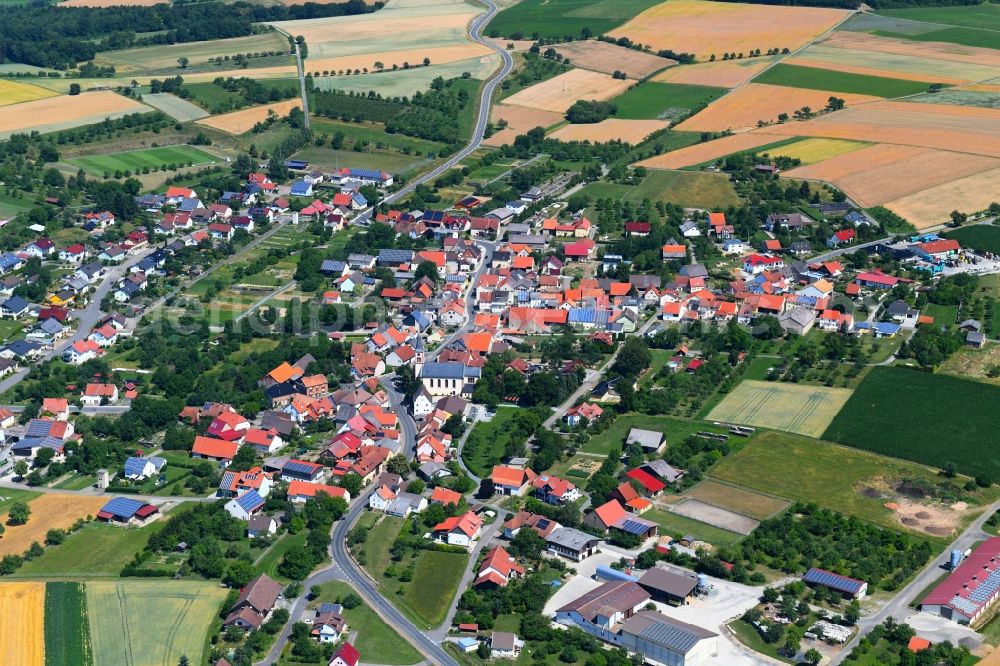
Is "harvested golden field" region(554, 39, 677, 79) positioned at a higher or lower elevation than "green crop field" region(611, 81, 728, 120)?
higher

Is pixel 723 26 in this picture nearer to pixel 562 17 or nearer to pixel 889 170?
pixel 562 17

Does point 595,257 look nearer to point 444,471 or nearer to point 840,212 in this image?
point 840,212

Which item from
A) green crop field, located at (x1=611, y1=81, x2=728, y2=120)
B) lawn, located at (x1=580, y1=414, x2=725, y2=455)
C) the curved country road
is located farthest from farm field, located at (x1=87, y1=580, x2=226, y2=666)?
green crop field, located at (x1=611, y1=81, x2=728, y2=120)

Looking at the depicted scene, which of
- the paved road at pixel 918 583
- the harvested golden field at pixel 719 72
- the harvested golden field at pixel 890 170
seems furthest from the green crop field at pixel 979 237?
the harvested golden field at pixel 719 72

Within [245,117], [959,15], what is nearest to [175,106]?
[245,117]

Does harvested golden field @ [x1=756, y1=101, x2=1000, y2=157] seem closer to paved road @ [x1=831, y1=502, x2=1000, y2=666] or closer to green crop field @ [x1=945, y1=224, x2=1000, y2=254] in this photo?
green crop field @ [x1=945, y1=224, x2=1000, y2=254]

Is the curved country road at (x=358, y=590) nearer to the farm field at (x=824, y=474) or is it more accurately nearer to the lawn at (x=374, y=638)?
the lawn at (x=374, y=638)
